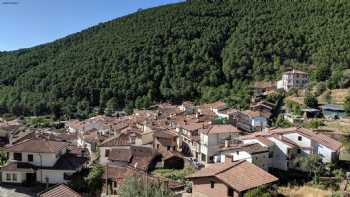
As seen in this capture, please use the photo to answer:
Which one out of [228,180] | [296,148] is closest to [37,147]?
[228,180]

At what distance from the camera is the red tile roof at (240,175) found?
25.9 m

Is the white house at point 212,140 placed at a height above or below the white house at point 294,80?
below

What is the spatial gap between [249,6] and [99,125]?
8714 centimetres

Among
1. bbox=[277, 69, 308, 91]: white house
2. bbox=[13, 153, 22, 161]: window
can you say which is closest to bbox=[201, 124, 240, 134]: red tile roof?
bbox=[13, 153, 22, 161]: window

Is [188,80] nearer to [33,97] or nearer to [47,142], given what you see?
[33,97]

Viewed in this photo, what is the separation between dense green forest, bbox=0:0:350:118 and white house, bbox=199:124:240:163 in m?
34.8

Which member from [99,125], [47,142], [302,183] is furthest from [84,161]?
[99,125]

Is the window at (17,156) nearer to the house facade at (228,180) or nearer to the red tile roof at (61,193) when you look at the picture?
the red tile roof at (61,193)

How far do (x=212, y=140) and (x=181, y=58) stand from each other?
81147 mm

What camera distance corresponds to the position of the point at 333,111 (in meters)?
60.6

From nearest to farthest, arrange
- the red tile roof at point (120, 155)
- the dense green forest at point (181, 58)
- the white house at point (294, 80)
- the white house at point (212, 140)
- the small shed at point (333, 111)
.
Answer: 1. the red tile roof at point (120, 155)
2. the white house at point (212, 140)
3. the small shed at point (333, 111)
4. the white house at point (294, 80)
5. the dense green forest at point (181, 58)

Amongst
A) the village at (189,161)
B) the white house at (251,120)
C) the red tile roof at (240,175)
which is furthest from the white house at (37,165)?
the white house at (251,120)

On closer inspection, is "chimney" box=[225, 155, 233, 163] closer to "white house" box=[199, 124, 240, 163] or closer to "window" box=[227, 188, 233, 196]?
"white house" box=[199, 124, 240, 163]

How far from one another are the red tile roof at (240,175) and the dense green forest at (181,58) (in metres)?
47.6
